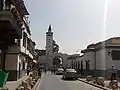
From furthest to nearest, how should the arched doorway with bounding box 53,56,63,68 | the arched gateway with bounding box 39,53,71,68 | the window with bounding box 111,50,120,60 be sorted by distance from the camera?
the arched doorway with bounding box 53,56,63,68 → the arched gateway with bounding box 39,53,71,68 → the window with bounding box 111,50,120,60

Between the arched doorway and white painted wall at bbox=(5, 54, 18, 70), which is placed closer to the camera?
white painted wall at bbox=(5, 54, 18, 70)

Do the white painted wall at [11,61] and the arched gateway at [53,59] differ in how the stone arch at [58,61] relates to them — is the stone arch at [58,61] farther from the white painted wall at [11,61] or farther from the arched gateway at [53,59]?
the white painted wall at [11,61]

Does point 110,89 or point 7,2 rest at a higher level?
point 7,2

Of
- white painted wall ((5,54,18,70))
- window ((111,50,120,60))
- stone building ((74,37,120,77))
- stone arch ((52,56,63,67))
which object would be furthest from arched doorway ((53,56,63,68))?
white painted wall ((5,54,18,70))

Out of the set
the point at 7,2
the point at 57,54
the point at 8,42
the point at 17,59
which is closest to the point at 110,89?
the point at 8,42

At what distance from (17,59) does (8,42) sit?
636 inches

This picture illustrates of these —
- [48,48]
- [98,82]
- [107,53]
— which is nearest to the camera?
[98,82]

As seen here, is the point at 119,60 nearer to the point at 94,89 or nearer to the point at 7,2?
the point at 94,89

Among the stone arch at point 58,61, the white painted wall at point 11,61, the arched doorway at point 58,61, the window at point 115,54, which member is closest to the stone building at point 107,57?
the window at point 115,54

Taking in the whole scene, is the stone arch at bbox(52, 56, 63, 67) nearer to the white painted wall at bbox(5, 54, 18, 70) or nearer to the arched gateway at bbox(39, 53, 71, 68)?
the arched gateway at bbox(39, 53, 71, 68)

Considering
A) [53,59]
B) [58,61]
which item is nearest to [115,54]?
[53,59]

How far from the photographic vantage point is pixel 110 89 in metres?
23.1

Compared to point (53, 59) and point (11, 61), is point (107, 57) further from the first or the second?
point (53, 59)

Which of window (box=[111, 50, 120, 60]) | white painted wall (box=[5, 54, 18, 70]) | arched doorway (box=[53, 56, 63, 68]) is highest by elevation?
arched doorway (box=[53, 56, 63, 68])
